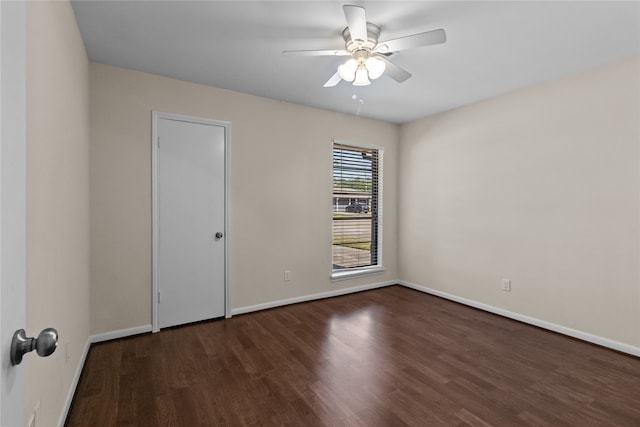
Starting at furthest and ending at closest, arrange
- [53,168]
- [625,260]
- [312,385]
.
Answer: [625,260] → [312,385] → [53,168]

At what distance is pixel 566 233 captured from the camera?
3.02 meters

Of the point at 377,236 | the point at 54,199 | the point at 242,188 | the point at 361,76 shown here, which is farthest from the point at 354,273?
the point at 54,199

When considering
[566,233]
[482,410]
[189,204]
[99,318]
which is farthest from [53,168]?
[566,233]

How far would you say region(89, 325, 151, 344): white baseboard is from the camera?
2.78 metres

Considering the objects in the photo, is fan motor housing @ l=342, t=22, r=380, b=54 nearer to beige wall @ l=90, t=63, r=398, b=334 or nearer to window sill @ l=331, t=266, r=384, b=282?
beige wall @ l=90, t=63, r=398, b=334

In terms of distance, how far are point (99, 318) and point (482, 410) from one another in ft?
10.5

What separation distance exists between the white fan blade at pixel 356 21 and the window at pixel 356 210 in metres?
2.26

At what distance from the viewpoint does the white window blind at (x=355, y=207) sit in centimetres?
437

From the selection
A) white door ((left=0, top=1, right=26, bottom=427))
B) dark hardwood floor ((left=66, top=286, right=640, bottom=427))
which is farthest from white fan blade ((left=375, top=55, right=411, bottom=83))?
dark hardwood floor ((left=66, top=286, right=640, bottom=427))

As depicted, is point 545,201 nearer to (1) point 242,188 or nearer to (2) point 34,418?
(1) point 242,188

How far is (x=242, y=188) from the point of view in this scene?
3.53m

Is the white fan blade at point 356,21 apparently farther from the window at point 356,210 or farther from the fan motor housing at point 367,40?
the window at point 356,210

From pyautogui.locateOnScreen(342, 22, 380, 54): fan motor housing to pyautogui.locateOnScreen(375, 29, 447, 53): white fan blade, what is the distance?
0.29 feet

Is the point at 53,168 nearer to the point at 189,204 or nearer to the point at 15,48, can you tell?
the point at 15,48
